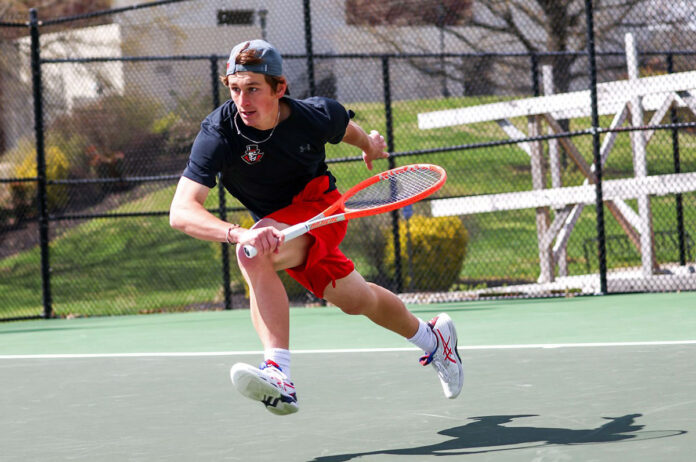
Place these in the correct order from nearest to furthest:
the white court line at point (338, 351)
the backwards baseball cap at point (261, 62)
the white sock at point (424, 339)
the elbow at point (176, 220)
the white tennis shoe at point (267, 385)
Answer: the white tennis shoe at point (267, 385)
the elbow at point (176, 220)
the backwards baseball cap at point (261, 62)
the white sock at point (424, 339)
the white court line at point (338, 351)

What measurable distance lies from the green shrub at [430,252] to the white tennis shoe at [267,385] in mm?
7881

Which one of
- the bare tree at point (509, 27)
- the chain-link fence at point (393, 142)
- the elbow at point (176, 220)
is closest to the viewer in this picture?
the elbow at point (176, 220)

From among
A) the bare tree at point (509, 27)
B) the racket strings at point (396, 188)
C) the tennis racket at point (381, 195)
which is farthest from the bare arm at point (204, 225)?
the bare tree at point (509, 27)

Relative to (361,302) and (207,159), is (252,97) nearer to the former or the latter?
(207,159)

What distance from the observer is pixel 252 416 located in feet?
14.2

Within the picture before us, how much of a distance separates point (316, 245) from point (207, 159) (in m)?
0.57

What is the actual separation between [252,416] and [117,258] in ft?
49.9

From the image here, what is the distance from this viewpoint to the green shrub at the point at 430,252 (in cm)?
1184

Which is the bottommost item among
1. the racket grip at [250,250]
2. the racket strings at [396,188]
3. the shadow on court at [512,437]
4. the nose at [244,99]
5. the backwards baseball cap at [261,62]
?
the shadow on court at [512,437]

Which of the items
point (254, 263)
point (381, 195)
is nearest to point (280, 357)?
point (254, 263)

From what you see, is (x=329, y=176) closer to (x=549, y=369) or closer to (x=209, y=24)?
(x=549, y=369)

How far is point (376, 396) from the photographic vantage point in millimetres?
4660

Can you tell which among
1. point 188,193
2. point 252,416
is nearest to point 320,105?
point 188,193

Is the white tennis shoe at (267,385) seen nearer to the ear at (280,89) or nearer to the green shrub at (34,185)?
the ear at (280,89)
